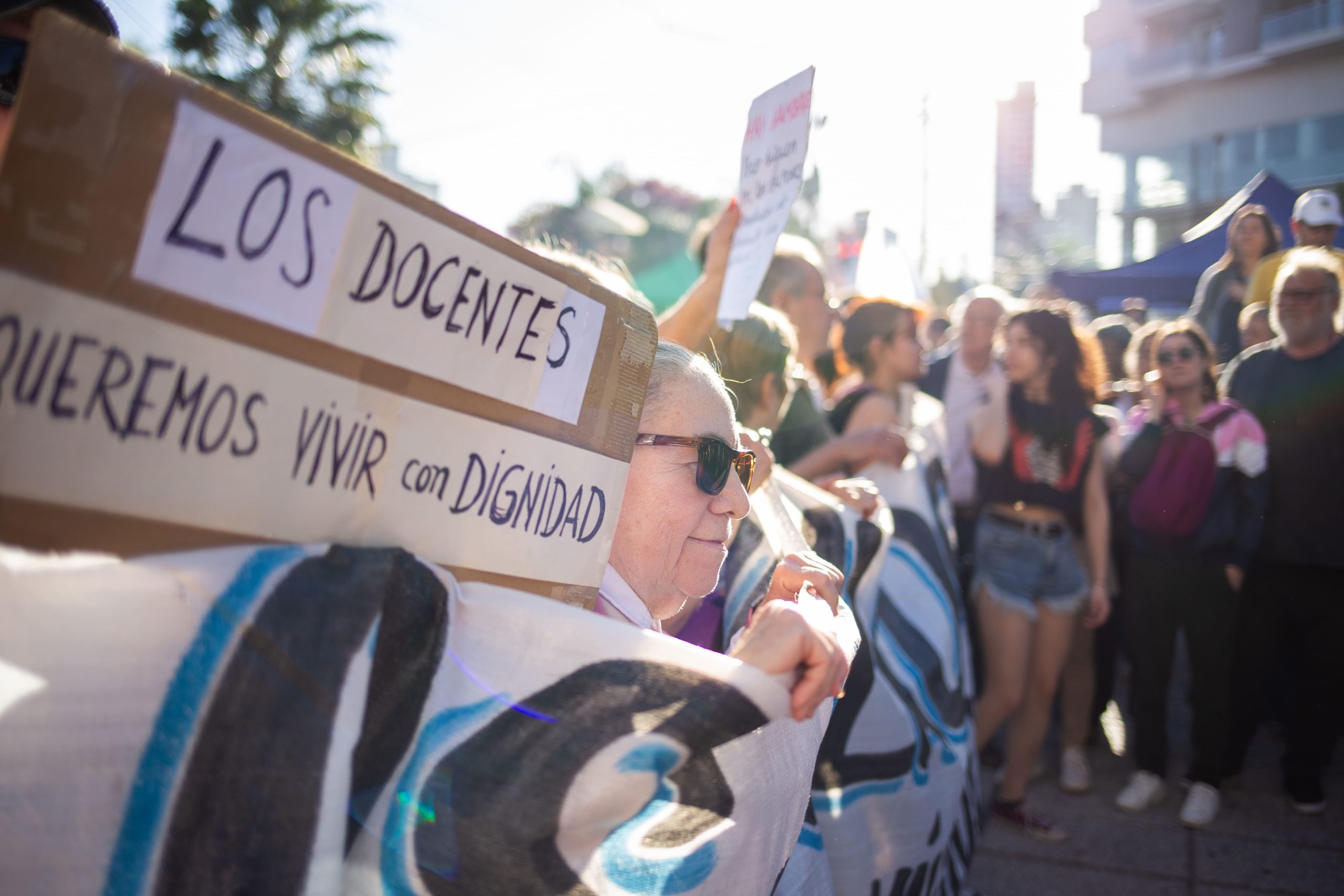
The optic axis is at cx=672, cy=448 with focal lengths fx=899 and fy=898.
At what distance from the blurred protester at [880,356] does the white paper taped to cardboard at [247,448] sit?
8.68 ft

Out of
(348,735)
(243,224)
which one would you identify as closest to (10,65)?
(243,224)

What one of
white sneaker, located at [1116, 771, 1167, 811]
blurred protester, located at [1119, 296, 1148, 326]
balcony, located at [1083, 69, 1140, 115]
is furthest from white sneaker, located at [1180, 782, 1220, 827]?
balcony, located at [1083, 69, 1140, 115]

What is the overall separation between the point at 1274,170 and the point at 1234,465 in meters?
7.66

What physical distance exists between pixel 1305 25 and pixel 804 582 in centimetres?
778

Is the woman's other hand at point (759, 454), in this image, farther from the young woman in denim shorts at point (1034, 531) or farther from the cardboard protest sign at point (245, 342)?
the young woman in denim shorts at point (1034, 531)

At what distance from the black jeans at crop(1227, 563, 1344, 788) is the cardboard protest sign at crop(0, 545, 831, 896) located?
344 cm

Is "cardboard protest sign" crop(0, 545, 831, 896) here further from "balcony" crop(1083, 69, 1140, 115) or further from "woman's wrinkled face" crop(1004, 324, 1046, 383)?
"balcony" crop(1083, 69, 1140, 115)

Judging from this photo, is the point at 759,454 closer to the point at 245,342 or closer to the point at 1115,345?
the point at 245,342

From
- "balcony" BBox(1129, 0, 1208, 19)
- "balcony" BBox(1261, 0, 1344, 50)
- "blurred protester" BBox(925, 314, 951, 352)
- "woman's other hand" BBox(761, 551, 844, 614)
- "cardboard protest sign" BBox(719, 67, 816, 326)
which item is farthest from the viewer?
"balcony" BBox(1129, 0, 1208, 19)

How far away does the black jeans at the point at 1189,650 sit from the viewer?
12.5ft

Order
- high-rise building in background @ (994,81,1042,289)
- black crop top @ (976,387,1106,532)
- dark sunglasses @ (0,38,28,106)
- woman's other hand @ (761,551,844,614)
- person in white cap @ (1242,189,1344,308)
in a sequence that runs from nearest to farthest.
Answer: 1. dark sunglasses @ (0,38,28,106)
2. woman's other hand @ (761,551,844,614)
3. black crop top @ (976,387,1106,532)
4. person in white cap @ (1242,189,1344,308)
5. high-rise building in background @ (994,81,1042,289)

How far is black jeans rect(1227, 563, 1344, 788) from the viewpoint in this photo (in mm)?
3631

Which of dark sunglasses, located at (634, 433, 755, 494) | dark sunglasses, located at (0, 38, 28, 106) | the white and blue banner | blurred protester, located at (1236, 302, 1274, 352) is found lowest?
the white and blue banner

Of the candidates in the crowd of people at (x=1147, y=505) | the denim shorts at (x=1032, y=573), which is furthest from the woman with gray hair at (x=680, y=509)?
the denim shorts at (x=1032, y=573)
